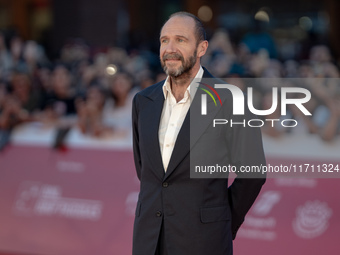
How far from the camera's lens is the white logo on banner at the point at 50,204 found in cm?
581

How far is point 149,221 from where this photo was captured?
2918 mm

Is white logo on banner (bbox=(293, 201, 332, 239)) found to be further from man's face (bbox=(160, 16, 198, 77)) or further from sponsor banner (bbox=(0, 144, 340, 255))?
man's face (bbox=(160, 16, 198, 77))

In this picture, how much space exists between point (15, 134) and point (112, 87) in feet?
4.03

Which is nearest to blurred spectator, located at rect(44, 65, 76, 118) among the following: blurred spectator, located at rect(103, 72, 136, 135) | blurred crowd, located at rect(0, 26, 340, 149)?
blurred crowd, located at rect(0, 26, 340, 149)

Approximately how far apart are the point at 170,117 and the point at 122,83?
335 cm

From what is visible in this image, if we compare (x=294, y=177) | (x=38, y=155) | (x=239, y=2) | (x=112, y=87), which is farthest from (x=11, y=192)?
(x=239, y=2)

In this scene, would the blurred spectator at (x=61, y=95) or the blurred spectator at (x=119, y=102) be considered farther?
the blurred spectator at (x=61, y=95)

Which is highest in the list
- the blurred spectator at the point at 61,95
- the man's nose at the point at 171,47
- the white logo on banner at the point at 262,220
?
the blurred spectator at the point at 61,95

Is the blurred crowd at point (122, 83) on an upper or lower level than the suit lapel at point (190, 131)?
upper

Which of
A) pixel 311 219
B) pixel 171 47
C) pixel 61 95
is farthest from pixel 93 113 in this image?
pixel 171 47

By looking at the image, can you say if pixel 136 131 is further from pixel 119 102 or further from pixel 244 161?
pixel 119 102

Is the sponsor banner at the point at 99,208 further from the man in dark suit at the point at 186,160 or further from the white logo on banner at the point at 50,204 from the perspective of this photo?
the man in dark suit at the point at 186,160

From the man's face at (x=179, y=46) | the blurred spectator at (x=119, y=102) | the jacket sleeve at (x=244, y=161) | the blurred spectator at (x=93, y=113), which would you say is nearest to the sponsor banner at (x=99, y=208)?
the blurred spectator at (x=93, y=113)

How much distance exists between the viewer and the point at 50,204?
19.7ft
